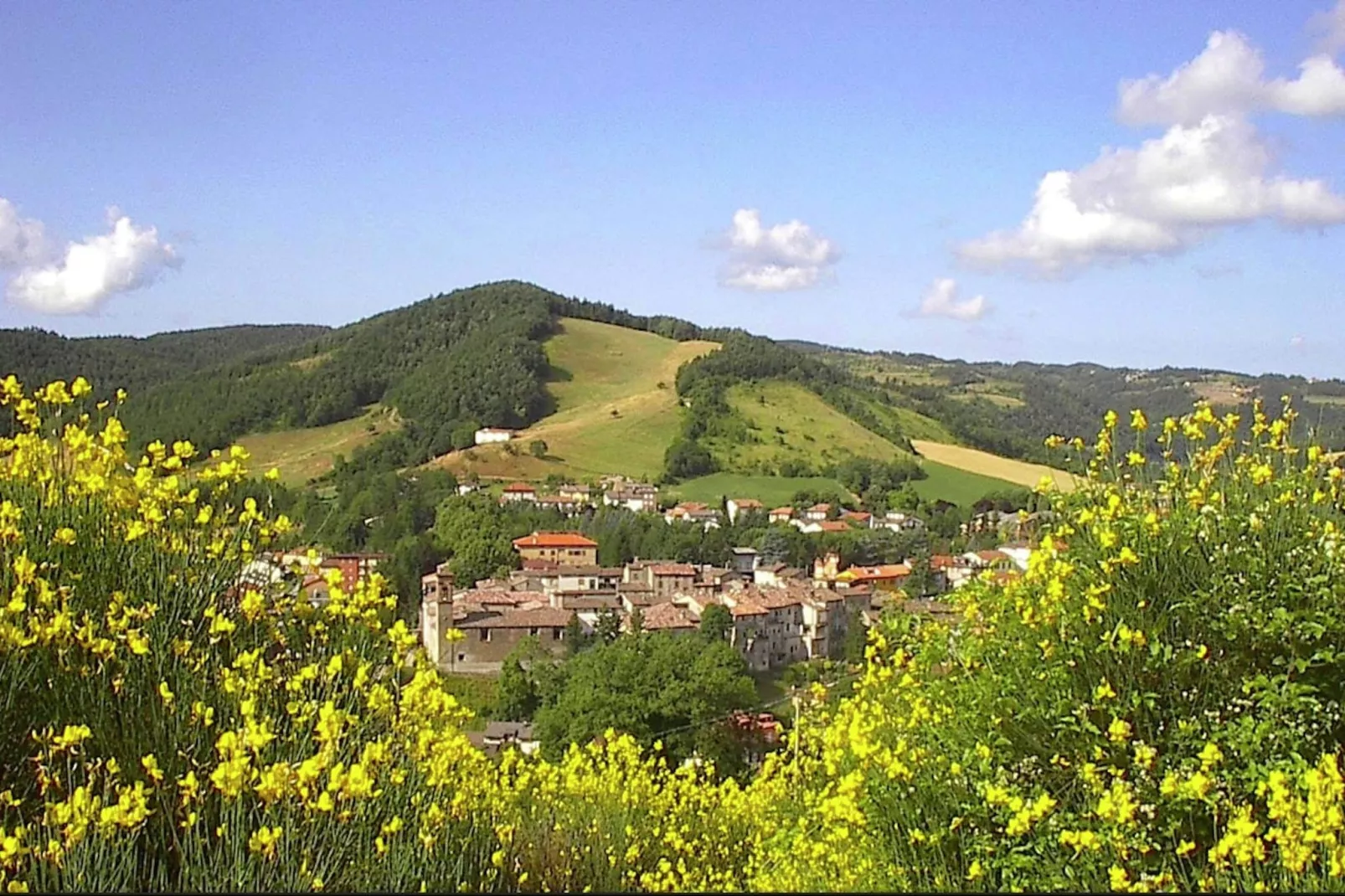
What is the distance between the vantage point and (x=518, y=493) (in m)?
97.0

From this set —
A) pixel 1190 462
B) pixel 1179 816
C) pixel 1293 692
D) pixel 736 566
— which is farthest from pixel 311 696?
pixel 736 566

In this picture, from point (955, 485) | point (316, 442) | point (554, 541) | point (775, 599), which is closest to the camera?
point (775, 599)

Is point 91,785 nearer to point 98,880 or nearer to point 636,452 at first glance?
point 98,880

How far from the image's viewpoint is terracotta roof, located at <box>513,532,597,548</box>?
258 ft

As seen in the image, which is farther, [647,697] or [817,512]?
[817,512]

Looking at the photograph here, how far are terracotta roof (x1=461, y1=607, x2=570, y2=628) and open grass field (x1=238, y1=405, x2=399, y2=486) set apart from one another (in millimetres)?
41605

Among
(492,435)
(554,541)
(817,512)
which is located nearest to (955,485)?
(817,512)

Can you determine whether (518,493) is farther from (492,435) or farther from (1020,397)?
(1020,397)

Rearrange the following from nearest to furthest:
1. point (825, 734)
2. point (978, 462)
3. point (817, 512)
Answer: point (825, 734) → point (817, 512) → point (978, 462)

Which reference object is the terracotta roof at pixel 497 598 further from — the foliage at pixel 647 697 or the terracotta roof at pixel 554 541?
the foliage at pixel 647 697

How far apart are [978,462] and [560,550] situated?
156 feet

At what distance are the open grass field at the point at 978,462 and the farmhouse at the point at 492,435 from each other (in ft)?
132

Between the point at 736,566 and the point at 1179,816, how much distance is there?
75884 mm

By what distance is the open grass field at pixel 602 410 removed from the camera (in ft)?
357
